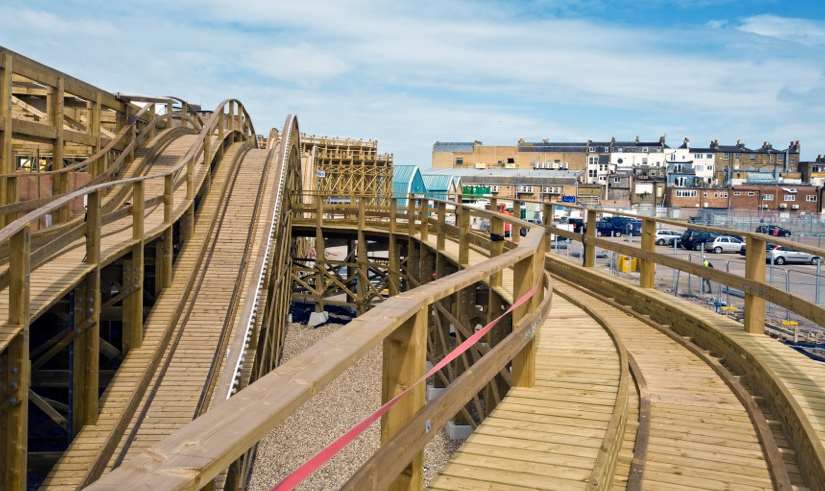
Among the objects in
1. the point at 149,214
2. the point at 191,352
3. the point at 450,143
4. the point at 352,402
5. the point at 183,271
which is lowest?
the point at 352,402

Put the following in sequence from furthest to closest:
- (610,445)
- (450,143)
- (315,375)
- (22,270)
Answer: (450,143) → (22,270) → (610,445) → (315,375)

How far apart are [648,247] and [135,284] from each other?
6.04m

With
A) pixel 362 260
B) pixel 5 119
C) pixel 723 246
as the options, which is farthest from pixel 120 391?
pixel 723 246

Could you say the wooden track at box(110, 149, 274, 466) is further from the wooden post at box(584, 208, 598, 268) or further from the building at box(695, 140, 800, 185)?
the building at box(695, 140, 800, 185)

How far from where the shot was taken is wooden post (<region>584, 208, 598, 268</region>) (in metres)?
11.8

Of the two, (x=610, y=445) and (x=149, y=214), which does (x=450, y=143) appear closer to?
(x=149, y=214)

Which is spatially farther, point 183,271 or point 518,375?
point 183,271

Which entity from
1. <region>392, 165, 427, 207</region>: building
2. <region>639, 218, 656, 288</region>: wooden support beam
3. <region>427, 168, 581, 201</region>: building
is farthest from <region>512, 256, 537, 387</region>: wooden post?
<region>427, 168, 581, 201</region>: building

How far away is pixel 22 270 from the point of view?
5.66 meters

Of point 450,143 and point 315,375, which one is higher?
point 450,143

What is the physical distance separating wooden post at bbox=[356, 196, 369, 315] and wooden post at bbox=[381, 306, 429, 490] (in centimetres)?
1906

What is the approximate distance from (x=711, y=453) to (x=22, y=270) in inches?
184

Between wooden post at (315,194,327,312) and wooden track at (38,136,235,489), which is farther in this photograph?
wooden post at (315,194,327,312)

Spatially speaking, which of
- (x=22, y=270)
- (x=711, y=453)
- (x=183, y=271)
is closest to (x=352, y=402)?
(x=183, y=271)
